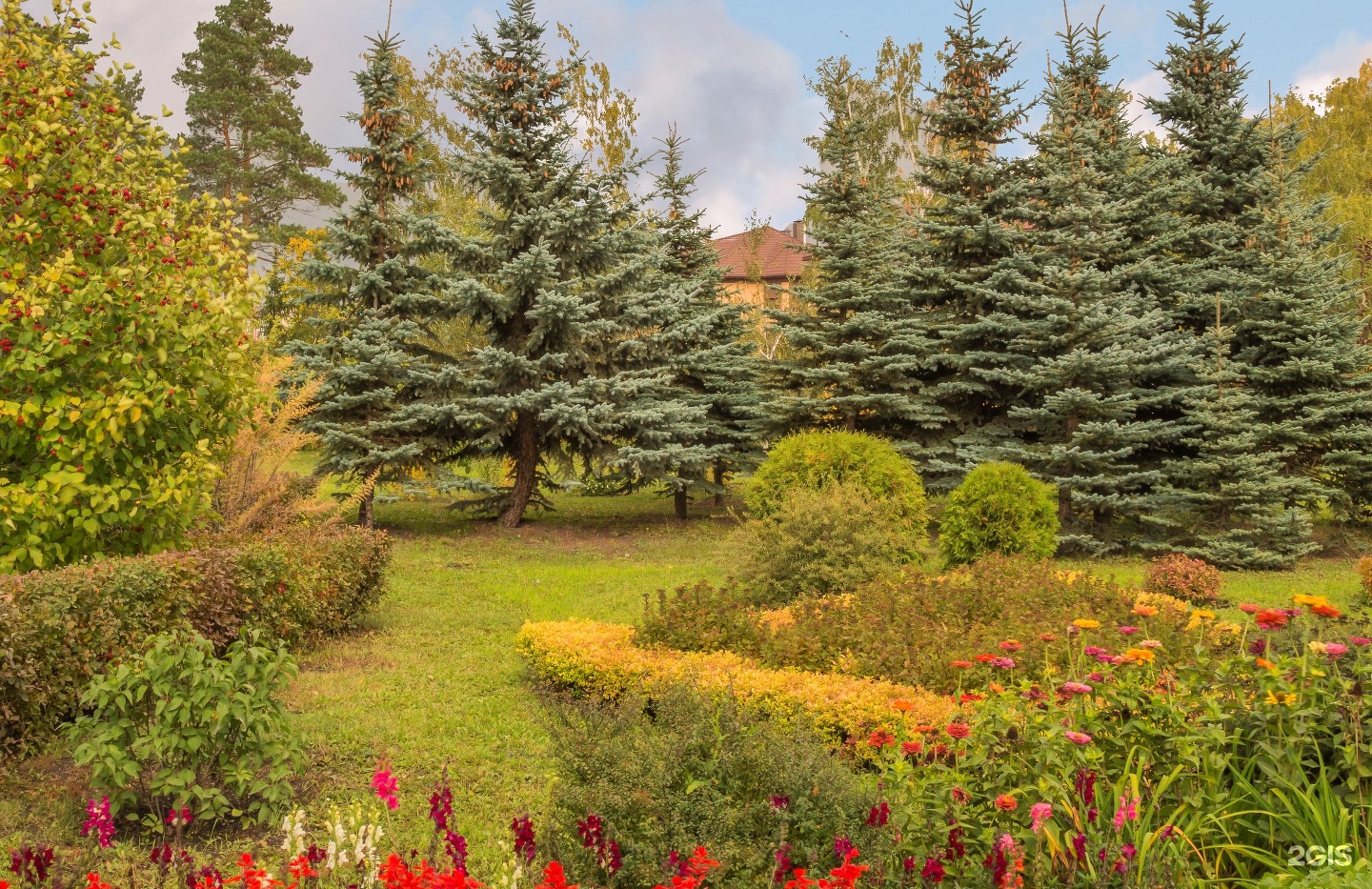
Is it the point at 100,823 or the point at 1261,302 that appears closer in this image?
the point at 100,823

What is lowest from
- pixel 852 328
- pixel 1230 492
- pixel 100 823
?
pixel 100 823

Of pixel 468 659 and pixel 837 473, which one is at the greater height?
pixel 837 473

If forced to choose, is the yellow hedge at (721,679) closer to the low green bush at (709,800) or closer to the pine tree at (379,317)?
the low green bush at (709,800)

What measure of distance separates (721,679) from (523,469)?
404 inches

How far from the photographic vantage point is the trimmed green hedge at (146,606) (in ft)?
16.6

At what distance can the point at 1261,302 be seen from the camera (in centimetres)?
1441

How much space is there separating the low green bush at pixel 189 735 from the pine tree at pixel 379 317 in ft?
30.6

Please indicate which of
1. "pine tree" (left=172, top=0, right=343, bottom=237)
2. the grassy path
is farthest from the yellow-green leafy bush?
"pine tree" (left=172, top=0, right=343, bottom=237)

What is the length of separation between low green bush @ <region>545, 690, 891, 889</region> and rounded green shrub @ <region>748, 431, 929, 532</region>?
7626 millimetres

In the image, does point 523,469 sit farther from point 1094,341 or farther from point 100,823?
point 100,823

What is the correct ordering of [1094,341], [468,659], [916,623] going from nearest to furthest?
[916,623] → [468,659] → [1094,341]

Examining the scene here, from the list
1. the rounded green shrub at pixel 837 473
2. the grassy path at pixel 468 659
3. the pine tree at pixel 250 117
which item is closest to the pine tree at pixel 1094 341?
the rounded green shrub at pixel 837 473

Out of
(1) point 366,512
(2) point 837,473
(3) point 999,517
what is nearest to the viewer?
(3) point 999,517

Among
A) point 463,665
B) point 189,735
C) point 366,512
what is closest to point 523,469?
point 366,512
